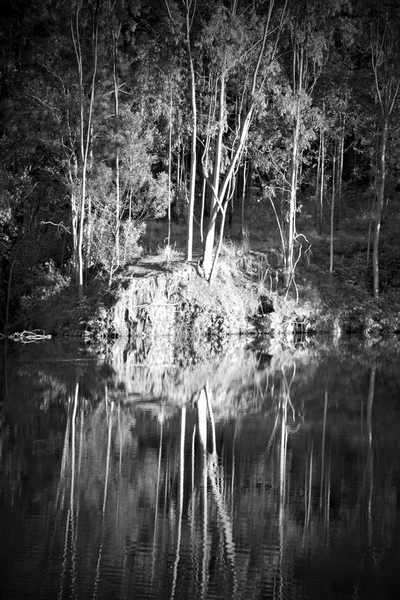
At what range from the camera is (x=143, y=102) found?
34844 mm

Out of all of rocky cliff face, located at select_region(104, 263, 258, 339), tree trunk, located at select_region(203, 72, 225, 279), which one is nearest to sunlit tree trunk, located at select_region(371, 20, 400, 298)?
rocky cliff face, located at select_region(104, 263, 258, 339)

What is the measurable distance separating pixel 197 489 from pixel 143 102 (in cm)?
2636

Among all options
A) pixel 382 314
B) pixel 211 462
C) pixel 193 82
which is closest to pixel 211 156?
pixel 193 82

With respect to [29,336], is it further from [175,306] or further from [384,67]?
[384,67]

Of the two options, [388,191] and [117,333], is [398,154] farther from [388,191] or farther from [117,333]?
[117,333]

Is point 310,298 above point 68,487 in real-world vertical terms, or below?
above

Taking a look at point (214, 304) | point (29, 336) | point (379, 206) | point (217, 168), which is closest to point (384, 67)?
point (379, 206)

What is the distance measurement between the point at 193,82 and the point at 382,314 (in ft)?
41.0

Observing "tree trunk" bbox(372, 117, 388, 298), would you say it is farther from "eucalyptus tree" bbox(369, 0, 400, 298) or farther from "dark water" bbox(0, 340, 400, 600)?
"dark water" bbox(0, 340, 400, 600)

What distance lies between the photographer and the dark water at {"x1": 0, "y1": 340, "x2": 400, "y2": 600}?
7730mm

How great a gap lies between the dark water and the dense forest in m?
14.4

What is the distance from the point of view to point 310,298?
3547 centimetres

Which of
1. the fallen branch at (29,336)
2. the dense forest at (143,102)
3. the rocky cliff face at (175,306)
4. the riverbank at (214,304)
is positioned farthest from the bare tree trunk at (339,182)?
the fallen branch at (29,336)

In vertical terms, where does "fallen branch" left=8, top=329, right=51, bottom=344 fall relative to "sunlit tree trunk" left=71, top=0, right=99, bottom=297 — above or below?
below
